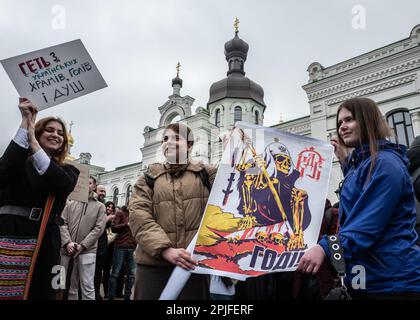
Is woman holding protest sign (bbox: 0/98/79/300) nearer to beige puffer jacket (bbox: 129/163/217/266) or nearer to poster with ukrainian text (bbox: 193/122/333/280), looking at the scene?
beige puffer jacket (bbox: 129/163/217/266)

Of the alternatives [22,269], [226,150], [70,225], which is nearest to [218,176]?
[226,150]

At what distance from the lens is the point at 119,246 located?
251 inches

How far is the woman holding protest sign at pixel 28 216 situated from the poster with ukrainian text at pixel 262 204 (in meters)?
1.02

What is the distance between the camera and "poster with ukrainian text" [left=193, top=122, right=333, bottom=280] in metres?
1.96

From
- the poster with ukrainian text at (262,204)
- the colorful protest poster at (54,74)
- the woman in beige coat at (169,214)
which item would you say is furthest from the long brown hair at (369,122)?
the colorful protest poster at (54,74)

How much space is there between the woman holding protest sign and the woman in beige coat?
1.78ft

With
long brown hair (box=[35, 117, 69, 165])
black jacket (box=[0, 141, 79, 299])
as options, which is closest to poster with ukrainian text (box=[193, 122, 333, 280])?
black jacket (box=[0, 141, 79, 299])

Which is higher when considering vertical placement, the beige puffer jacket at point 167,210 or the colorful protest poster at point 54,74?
the colorful protest poster at point 54,74

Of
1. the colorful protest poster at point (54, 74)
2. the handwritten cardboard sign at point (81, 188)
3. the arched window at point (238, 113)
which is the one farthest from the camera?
the arched window at point (238, 113)

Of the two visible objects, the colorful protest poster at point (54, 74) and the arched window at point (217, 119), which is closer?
the colorful protest poster at point (54, 74)

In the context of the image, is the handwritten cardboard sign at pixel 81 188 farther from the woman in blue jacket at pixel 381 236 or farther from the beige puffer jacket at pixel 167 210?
the woman in blue jacket at pixel 381 236

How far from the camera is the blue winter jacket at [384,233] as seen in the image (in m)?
1.49
